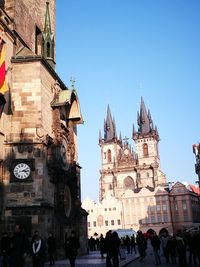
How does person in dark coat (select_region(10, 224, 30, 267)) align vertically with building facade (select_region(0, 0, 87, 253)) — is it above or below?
below

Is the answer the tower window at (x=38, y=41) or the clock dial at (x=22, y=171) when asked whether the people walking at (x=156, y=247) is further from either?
the tower window at (x=38, y=41)

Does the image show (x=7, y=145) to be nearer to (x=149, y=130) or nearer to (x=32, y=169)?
(x=32, y=169)

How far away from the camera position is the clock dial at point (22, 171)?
17.0 m

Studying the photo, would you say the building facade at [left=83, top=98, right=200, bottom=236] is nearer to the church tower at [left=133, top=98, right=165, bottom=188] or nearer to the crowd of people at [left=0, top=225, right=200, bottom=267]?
the church tower at [left=133, top=98, right=165, bottom=188]

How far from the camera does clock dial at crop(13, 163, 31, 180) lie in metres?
17.0

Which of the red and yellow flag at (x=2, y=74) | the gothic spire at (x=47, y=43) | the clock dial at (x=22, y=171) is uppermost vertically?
the gothic spire at (x=47, y=43)

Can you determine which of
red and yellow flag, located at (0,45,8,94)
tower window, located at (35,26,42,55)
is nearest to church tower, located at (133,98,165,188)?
tower window, located at (35,26,42,55)

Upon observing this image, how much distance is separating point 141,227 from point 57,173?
218ft

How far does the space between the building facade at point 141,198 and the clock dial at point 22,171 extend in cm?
6736

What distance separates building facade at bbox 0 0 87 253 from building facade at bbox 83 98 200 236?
61123 mm

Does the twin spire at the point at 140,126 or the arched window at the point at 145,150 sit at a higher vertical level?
the twin spire at the point at 140,126

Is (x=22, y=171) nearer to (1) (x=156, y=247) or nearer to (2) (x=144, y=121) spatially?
(1) (x=156, y=247)

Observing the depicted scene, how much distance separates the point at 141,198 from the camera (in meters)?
82.4

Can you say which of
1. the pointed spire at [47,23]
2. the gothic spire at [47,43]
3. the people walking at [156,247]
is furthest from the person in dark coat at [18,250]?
the pointed spire at [47,23]
